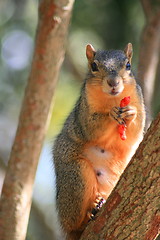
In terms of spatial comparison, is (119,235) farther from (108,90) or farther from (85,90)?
(85,90)

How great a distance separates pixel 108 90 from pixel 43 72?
3.12 feet

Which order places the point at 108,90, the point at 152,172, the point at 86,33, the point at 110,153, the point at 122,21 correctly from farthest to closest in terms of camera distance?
1. the point at 86,33
2. the point at 122,21
3. the point at 110,153
4. the point at 108,90
5. the point at 152,172

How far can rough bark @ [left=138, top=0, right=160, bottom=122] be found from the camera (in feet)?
21.4

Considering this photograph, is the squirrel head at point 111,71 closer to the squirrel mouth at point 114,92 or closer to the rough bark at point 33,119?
the squirrel mouth at point 114,92

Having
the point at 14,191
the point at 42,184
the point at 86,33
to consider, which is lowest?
the point at 42,184

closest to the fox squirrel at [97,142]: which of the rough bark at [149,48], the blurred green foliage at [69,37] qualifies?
the rough bark at [149,48]

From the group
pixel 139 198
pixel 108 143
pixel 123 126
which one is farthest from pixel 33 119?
pixel 139 198

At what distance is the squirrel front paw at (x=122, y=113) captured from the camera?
4684 millimetres

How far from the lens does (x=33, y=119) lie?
519 centimetres

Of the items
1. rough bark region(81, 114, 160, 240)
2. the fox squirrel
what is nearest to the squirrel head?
the fox squirrel

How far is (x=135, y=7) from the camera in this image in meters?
8.40

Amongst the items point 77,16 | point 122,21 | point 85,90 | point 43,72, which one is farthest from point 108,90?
point 77,16

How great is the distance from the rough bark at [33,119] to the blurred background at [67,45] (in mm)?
2230

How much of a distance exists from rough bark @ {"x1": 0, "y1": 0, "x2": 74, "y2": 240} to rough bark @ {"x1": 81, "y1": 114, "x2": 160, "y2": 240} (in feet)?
4.17
